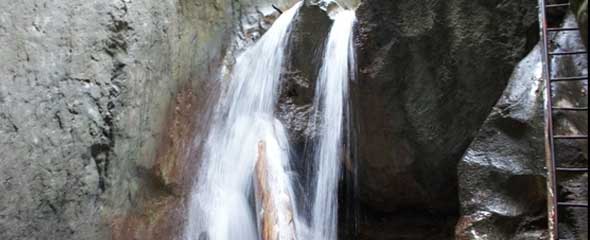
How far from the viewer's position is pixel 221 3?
5.64 m

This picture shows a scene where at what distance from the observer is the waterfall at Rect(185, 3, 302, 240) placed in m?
4.43

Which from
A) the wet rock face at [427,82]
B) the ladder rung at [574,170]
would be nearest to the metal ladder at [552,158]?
the ladder rung at [574,170]

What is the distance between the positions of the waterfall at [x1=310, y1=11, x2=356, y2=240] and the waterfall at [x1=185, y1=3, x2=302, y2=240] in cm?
26

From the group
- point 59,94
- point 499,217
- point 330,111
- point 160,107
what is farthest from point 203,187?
point 499,217

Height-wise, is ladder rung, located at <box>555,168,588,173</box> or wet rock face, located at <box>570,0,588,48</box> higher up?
wet rock face, located at <box>570,0,588,48</box>

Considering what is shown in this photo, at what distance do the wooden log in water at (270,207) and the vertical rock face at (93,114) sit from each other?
26.0 inches

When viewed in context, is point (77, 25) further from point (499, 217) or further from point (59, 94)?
point (499, 217)

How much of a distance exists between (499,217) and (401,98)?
1257mm

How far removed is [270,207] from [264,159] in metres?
0.54

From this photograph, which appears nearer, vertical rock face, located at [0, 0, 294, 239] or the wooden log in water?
vertical rock face, located at [0, 0, 294, 239]

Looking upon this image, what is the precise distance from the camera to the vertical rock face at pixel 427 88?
367 centimetres

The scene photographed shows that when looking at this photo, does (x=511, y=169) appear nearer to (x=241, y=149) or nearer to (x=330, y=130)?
(x=330, y=130)

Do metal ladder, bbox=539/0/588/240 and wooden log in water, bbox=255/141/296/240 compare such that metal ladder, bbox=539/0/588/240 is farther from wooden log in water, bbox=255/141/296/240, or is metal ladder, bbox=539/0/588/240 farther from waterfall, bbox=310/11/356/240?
waterfall, bbox=310/11/356/240

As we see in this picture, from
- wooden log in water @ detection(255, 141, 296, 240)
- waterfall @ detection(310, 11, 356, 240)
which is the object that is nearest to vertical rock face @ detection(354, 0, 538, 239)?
waterfall @ detection(310, 11, 356, 240)
